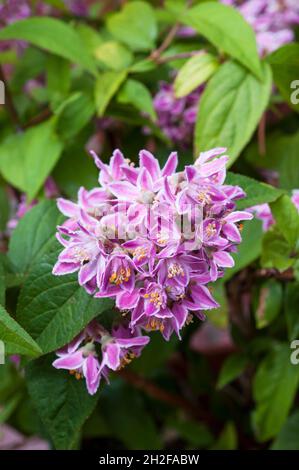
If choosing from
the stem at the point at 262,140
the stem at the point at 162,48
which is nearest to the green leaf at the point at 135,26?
the stem at the point at 162,48

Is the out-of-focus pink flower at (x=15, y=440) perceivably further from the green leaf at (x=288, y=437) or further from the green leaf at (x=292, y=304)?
the green leaf at (x=292, y=304)

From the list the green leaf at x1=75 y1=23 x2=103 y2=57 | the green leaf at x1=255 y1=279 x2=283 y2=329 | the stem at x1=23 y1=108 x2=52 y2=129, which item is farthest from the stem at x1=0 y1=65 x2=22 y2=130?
the green leaf at x1=255 y1=279 x2=283 y2=329

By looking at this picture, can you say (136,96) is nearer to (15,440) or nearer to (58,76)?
(58,76)

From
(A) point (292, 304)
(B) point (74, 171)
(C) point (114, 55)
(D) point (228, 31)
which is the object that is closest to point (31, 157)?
(B) point (74, 171)

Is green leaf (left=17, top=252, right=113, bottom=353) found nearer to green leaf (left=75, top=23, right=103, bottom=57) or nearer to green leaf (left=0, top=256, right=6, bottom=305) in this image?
green leaf (left=0, top=256, right=6, bottom=305)

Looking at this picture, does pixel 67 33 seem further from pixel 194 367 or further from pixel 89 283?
pixel 194 367
